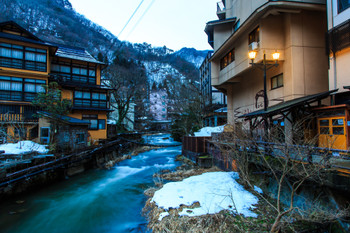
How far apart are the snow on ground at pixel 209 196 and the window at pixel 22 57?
2137 centimetres

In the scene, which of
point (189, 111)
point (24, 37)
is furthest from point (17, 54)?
point (189, 111)

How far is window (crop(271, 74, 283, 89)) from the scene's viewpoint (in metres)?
13.2

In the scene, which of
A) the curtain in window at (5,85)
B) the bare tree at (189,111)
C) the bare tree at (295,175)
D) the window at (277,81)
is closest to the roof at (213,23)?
the window at (277,81)

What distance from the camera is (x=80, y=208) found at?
9.10 m

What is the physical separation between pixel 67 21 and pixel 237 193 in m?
109

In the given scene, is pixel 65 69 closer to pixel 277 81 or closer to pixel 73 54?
pixel 73 54

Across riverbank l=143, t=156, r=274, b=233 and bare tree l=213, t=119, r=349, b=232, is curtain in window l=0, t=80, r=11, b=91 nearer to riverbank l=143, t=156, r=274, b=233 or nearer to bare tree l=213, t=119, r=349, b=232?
riverbank l=143, t=156, r=274, b=233

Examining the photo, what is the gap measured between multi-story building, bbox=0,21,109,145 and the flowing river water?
8350mm

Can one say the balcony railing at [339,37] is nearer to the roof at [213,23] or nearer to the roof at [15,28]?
the roof at [213,23]

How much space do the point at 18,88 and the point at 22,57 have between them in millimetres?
3469

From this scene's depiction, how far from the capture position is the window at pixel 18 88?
19234 millimetres

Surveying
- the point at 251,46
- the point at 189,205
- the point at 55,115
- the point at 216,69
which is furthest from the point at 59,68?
the point at 189,205

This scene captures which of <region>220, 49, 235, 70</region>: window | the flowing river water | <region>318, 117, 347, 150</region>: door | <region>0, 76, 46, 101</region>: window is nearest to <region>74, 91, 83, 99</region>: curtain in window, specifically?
<region>0, 76, 46, 101</region>: window

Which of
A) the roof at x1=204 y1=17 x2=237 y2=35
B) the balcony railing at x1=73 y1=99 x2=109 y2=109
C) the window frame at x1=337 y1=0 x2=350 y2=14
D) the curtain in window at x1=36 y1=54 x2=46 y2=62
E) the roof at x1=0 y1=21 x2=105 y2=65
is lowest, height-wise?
the balcony railing at x1=73 y1=99 x2=109 y2=109
